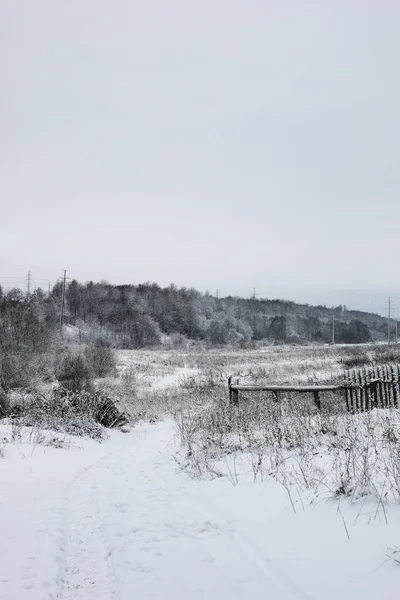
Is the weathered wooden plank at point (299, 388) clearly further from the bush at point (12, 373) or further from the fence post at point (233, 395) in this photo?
the bush at point (12, 373)

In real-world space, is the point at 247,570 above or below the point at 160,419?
above

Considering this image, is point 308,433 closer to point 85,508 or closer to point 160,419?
point 85,508

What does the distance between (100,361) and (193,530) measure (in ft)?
80.0

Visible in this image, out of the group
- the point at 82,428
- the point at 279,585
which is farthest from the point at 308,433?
the point at 82,428

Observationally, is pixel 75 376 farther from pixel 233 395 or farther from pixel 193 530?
pixel 193 530

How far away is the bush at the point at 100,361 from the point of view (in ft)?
85.8

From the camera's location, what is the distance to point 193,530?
173 inches

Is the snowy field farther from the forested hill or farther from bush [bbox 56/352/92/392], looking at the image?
the forested hill

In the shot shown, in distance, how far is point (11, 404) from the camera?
11461 mm

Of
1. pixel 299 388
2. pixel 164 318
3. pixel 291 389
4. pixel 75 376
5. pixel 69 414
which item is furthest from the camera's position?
pixel 164 318

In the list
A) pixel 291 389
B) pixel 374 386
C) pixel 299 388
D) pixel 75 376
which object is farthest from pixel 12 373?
pixel 374 386

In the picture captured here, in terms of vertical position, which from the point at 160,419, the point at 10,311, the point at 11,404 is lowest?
the point at 160,419

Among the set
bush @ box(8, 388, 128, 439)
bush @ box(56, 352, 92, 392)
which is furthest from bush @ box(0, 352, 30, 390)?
bush @ box(8, 388, 128, 439)

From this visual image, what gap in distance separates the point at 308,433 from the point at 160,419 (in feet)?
24.0
